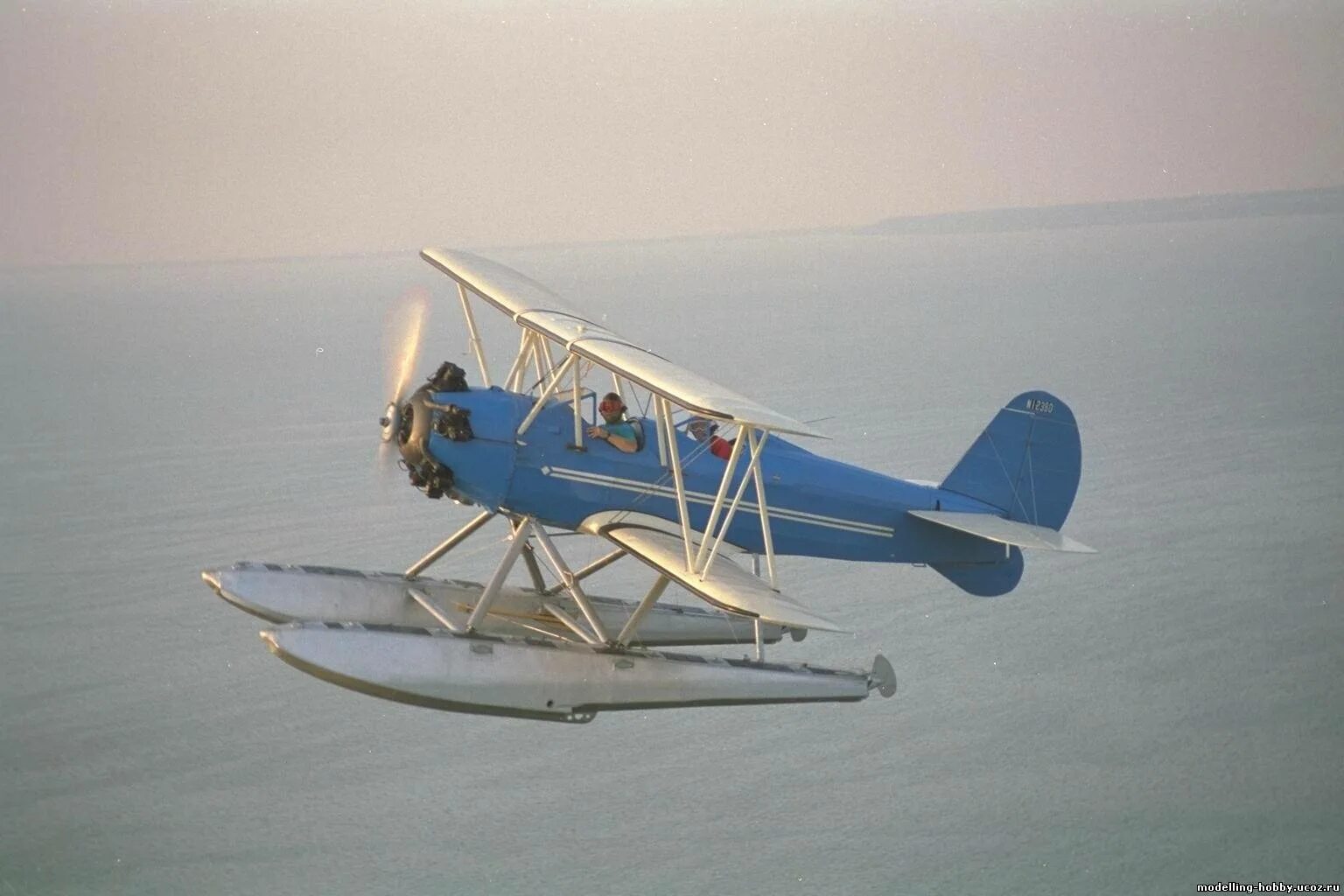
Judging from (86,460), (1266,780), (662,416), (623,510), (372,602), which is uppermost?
(662,416)

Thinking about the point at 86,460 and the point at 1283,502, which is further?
the point at 86,460

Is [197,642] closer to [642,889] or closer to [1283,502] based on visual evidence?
[642,889]

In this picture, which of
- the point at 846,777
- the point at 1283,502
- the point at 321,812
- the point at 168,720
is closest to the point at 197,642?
the point at 168,720

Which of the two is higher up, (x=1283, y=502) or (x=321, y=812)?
(x=1283, y=502)

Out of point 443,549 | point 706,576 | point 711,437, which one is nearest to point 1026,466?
point 711,437

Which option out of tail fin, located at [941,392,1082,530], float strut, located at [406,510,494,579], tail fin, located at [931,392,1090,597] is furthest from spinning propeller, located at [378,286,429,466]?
tail fin, located at [941,392,1082,530]

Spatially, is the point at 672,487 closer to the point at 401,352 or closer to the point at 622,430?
the point at 622,430
